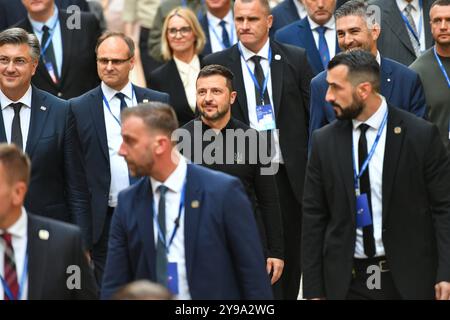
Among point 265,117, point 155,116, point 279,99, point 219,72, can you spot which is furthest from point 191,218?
point 279,99

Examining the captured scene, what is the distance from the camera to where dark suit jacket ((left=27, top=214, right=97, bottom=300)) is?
6.54m

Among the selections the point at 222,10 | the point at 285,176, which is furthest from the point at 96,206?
the point at 222,10

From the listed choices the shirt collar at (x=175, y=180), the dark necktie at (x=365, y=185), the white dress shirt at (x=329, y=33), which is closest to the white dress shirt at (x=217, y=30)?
the white dress shirt at (x=329, y=33)

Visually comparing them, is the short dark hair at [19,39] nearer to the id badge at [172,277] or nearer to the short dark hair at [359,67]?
the short dark hair at [359,67]

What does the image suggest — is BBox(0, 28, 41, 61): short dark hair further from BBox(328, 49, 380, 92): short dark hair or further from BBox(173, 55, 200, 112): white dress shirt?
BBox(328, 49, 380, 92): short dark hair

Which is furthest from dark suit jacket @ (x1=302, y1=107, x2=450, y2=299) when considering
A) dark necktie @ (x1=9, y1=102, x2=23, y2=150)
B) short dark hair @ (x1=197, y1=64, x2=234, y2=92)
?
dark necktie @ (x1=9, y1=102, x2=23, y2=150)

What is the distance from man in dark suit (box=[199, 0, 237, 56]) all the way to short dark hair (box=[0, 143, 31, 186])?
6086 millimetres

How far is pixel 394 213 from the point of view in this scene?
775cm

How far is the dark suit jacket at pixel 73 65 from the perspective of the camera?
1104 cm

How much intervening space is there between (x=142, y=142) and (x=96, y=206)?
9.04 feet

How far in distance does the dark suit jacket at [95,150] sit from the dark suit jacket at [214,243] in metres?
2.56

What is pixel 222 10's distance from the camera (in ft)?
41.1
